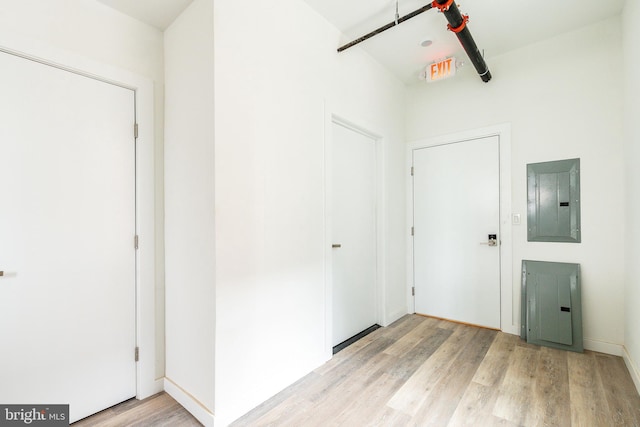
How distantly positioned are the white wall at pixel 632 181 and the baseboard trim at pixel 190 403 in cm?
292

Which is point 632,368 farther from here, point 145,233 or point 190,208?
point 145,233

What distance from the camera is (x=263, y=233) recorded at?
1.98 metres

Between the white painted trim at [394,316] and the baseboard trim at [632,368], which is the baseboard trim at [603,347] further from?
the white painted trim at [394,316]

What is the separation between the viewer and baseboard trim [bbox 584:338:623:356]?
2.54 m

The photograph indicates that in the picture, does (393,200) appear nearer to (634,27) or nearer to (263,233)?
(263,233)

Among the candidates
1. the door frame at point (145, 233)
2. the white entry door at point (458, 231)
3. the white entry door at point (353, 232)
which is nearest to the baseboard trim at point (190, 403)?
the door frame at point (145, 233)

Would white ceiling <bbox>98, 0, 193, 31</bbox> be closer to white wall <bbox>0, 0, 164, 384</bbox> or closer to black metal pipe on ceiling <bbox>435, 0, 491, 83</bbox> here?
white wall <bbox>0, 0, 164, 384</bbox>

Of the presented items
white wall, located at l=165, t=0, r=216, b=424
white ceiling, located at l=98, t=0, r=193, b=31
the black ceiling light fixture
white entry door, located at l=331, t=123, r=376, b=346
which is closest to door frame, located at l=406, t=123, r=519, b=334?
the black ceiling light fixture

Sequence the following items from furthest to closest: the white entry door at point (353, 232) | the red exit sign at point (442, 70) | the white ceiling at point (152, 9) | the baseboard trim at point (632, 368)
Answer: the red exit sign at point (442, 70) → the white entry door at point (353, 232) → the baseboard trim at point (632, 368) → the white ceiling at point (152, 9)

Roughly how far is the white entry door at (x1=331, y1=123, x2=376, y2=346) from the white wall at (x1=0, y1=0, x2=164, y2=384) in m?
1.46

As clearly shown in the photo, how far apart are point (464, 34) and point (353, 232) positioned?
193 cm

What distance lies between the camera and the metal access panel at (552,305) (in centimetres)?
264

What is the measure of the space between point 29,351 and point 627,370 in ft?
13.8

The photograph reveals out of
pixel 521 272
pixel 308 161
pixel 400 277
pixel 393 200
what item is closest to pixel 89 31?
pixel 308 161
